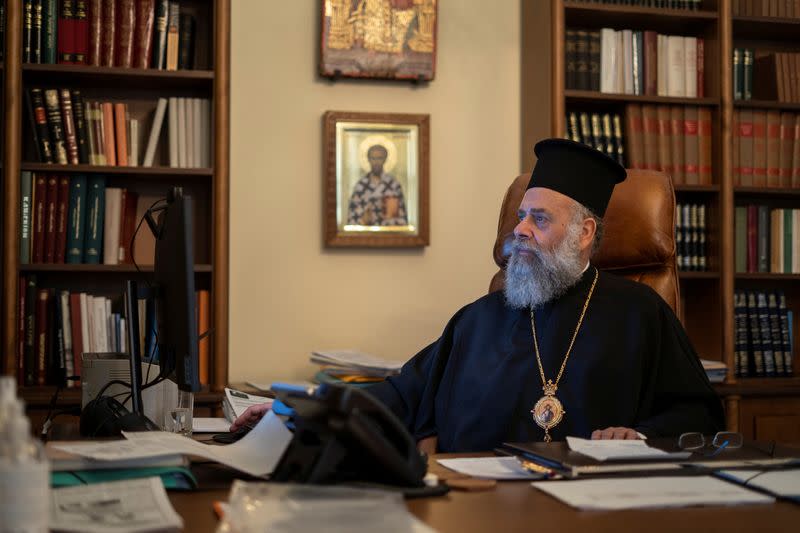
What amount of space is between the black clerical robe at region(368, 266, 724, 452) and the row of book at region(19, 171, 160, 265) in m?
1.43

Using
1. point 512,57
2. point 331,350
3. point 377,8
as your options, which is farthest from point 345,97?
point 331,350

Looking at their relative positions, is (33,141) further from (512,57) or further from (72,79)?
(512,57)

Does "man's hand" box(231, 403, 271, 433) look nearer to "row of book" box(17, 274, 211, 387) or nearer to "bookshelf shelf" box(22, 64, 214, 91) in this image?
"row of book" box(17, 274, 211, 387)

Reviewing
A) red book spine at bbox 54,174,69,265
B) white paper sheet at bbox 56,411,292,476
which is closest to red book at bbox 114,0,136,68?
red book spine at bbox 54,174,69,265

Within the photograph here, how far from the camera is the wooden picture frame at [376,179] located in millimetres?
3709

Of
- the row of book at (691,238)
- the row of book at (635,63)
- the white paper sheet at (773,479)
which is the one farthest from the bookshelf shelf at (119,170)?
the white paper sheet at (773,479)

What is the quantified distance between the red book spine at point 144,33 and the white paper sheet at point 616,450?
245 centimetres

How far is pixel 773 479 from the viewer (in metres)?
1.51

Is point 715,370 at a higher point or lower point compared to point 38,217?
lower

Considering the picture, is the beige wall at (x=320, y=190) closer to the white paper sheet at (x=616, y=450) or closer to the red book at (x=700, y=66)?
the red book at (x=700, y=66)

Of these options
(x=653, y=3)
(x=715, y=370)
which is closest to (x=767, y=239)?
(x=715, y=370)

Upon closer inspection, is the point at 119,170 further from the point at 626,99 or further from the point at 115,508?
the point at 115,508

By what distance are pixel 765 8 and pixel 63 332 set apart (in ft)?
10.2

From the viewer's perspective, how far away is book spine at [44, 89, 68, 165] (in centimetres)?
343
